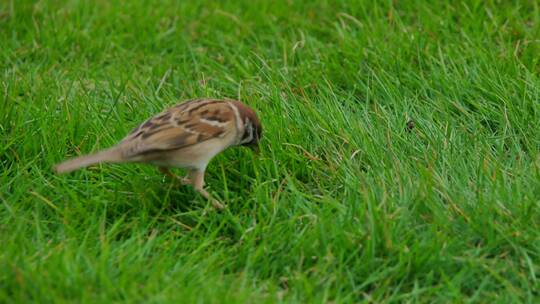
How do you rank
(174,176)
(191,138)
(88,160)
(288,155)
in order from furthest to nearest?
1. (288,155)
2. (174,176)
3. (191,138)
4. (88,160)

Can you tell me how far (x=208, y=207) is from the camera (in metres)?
4.39

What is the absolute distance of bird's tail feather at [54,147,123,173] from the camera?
4082 mm

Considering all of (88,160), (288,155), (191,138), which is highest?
(88,160)

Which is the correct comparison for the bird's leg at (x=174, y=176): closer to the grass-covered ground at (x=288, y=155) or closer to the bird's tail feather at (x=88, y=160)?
the grass-covered ground at (x=288, y=155)

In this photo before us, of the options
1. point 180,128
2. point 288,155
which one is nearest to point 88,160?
point 180,128

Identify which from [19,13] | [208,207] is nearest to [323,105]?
[208,207]

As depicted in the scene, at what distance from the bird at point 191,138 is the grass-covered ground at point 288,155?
15cm

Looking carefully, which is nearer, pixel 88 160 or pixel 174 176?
pixel 88 160

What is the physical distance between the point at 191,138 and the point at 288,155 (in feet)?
1.74

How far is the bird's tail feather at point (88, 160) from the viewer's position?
13.4 ft

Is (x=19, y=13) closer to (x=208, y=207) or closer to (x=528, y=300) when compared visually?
(x=208, y=207)

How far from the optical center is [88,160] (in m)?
4.13

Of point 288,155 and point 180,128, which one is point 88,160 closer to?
point 180,128

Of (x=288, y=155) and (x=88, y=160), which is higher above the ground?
(x=88, y=160)
